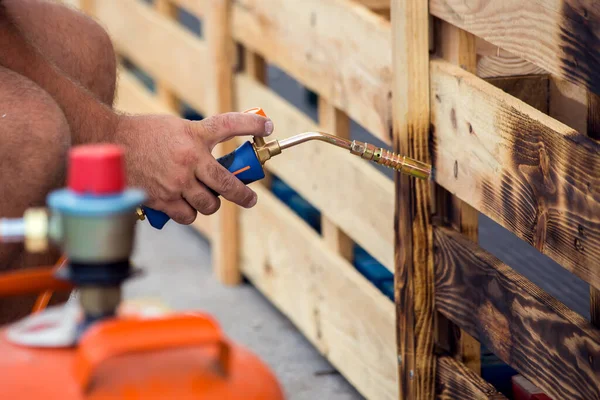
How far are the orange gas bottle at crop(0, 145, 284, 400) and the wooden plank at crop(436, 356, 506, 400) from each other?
747 millimetres

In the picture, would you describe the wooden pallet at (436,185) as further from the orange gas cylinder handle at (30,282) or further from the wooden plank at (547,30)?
the orange gas cylinder handle at (30,282)

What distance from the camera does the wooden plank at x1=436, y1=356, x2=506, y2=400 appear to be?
141 centimetres

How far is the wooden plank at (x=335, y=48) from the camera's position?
64.5 inches

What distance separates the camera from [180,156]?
1.30m

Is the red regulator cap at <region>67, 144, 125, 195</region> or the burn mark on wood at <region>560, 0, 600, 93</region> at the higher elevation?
the red regulator cap at <region>67, 144, 125, 195</region>

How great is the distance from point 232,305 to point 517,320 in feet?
4.01

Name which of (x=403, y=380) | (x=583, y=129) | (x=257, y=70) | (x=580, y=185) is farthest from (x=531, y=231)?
(x=257, y=70)

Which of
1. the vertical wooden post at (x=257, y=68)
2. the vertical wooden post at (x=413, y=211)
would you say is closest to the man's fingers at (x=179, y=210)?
the vertical wooden post at (x=413, y=211)

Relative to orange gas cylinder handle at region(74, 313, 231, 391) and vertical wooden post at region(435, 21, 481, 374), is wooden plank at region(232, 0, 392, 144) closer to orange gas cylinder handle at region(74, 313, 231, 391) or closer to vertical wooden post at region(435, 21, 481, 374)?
vertical wooden post at region(435, 21, 481, 374)

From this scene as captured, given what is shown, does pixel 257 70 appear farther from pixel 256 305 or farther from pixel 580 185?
pixel 580 185

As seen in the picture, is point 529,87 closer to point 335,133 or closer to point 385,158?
point 385,158

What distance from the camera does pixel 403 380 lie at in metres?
1.63

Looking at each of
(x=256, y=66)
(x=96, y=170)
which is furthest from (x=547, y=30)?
(x=256, y=66)

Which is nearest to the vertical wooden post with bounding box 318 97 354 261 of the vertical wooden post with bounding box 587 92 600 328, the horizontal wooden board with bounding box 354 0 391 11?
the horizontal wooden board with bounding box 354 0 391 11
